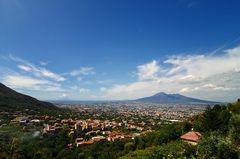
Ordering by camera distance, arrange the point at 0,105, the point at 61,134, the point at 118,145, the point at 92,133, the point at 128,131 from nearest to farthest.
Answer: the point at 118,145, the point at 61,134, the point at 92,133, the point at 128,131, the point at 0,105

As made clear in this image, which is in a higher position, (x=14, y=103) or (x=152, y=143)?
(x=14, y=103)

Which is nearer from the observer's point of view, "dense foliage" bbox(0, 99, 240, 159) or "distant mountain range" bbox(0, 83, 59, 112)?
"dense foliage" bbox(0, 99, 240, 159)

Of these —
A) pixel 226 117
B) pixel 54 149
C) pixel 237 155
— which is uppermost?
pixel 226 117

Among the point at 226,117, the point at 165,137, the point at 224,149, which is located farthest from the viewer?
the point at 165,137

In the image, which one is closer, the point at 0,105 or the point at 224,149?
the point at 224,149

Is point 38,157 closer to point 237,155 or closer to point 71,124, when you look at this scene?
point 237,155

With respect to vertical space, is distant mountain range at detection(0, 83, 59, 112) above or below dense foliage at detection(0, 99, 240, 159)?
above

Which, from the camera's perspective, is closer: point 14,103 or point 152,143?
point 152,143

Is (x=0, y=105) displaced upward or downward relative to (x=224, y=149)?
upward

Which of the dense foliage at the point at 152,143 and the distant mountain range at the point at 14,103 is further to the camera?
the distant mountain range at the point at 14,103

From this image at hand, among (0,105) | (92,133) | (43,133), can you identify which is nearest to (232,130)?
(43,133)

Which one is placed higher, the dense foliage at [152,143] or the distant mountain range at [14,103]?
the distant mountain range at [14,103]
